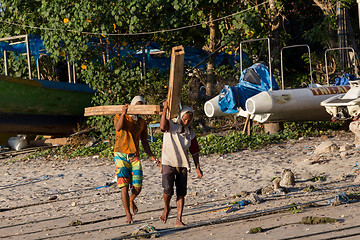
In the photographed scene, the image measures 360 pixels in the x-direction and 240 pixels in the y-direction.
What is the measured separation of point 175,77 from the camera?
595 centimetres

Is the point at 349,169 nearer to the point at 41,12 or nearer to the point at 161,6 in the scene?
the point at 161,6

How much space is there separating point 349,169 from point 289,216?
330cm

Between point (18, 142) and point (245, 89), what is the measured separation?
23.0 feet

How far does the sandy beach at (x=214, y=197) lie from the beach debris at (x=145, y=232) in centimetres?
8

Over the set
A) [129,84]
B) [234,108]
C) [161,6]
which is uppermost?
[161,6]

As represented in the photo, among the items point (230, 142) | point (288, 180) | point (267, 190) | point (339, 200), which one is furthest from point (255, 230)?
point (230, 142)

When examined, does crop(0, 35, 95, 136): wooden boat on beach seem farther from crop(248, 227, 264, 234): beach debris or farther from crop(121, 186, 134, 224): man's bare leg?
crop(248, 227, 264, 234): beach debris

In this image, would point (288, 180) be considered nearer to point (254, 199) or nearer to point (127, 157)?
point (254, 199)

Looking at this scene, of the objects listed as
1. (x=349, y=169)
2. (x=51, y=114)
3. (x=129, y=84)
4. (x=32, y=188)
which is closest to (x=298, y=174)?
(x=349, y=169)

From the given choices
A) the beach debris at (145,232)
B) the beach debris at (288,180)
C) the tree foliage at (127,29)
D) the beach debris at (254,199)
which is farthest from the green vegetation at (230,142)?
the beach debris at (145,232)

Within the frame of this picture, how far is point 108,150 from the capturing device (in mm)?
13328

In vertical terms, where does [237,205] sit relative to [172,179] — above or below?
below

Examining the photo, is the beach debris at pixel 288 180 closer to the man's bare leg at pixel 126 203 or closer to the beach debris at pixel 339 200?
the beach debris at pixel 339 200

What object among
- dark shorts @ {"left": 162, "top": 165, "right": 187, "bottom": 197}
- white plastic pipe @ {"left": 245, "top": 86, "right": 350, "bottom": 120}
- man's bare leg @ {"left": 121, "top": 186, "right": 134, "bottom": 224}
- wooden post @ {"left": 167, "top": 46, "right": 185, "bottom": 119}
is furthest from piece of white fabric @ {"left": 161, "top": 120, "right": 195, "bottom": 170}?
white plastic pipe @ {"left": 245, "top": 86, "right": 350, "bottom": 120}
